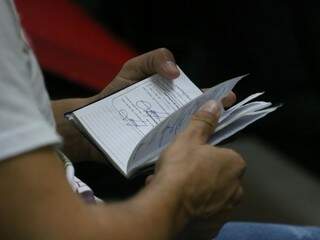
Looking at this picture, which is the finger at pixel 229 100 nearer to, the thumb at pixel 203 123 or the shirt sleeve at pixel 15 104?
the thumb at pixel 203 123

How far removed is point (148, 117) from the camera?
3.07 ft

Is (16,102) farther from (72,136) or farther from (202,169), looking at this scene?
(72,136)

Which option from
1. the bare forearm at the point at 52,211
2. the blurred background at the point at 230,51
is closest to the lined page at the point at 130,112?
the bare forearm at the point at 52,211

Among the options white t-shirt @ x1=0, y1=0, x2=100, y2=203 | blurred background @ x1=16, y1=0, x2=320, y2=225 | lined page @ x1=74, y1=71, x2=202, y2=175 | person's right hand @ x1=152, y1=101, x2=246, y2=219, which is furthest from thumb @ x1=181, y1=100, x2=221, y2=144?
blurred background @ x1=16, y1=0, x2=320, y2=225

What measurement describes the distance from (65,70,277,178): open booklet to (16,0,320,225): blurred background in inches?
14.7

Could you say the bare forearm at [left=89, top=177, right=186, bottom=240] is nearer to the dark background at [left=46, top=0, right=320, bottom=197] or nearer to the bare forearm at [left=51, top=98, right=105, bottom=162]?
the bare forearm at [left=51, top=98, right=105, bottom=162]

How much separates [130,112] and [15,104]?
42 centimetres

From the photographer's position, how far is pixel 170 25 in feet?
5.11

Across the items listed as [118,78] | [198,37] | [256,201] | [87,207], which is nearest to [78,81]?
[118,78]

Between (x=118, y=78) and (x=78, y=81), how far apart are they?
260mm

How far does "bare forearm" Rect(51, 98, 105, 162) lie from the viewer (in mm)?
1047

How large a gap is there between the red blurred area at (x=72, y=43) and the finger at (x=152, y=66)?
265 mm

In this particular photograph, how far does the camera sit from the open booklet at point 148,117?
2.62 feet
